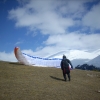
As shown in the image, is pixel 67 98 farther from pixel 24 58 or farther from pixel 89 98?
pixel 24 58

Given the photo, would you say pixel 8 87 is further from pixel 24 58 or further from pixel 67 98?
pixel 24 58

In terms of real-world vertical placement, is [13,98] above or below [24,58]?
below

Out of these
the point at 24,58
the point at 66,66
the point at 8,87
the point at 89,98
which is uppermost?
the point at 24,58

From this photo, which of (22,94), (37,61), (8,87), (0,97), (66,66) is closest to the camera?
(0,97)

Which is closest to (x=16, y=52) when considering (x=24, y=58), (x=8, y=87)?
(x=24, y=58)

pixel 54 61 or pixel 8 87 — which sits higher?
pixel 54 61

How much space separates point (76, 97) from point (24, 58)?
1582 cm

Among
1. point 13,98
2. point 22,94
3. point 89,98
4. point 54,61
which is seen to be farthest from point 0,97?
point 54,61

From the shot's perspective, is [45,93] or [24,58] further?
[24,58]

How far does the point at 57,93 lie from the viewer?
1210cm

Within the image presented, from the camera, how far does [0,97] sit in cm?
1009

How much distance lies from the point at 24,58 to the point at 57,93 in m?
14.9

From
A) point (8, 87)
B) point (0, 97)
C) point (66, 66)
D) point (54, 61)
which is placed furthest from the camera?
point (54, 61)

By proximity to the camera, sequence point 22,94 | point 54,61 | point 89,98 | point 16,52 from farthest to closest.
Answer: point 54,61 < point 16,52 < point 89,98 < point 22,94
